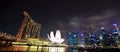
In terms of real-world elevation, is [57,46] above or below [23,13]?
below

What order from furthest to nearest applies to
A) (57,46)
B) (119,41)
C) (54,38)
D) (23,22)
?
(119,41), (23,22), (54,38), (57,46)

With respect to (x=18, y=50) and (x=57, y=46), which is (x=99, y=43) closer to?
(x=57, y=46)

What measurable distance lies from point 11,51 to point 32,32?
24.9 metres

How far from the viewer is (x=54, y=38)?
140 ft

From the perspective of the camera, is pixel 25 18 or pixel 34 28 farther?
pixel 34 28

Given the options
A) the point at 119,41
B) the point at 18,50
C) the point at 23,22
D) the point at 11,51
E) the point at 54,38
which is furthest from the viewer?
the point at 119,41

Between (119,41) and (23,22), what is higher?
(23,22)

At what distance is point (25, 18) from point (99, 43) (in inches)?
3288

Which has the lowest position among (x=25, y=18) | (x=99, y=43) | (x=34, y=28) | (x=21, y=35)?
(x=99, y=43)

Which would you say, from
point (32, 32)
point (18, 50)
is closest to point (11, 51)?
point (18, 50)

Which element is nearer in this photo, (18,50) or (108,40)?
(18,50)

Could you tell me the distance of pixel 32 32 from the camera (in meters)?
52.8

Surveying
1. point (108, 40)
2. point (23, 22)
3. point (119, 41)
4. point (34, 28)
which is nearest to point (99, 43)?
point (108, 40)

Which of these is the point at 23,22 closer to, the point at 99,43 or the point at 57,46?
the point at 57,46
